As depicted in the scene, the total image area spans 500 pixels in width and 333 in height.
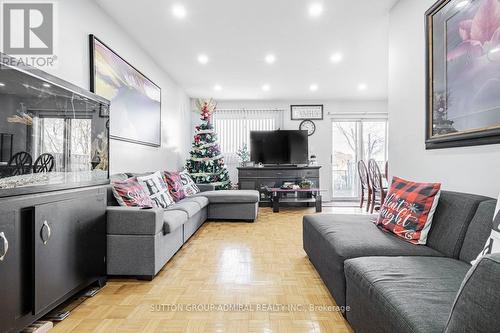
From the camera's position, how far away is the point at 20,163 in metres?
1.48

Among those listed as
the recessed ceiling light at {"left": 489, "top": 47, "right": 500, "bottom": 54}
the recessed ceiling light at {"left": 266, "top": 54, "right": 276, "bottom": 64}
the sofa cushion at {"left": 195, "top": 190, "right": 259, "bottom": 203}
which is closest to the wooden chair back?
the sofa cushion at {"left": 195, "top": 190, "right": 259, "bottom": 203}

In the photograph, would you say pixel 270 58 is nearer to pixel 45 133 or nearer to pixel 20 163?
pixel 45 133

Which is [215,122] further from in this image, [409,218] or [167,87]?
[409,218]

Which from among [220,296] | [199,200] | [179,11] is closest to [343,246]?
[220,296]

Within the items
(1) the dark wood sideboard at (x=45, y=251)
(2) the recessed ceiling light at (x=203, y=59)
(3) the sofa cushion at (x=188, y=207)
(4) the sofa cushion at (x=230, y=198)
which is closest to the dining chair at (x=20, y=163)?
(1) the dark wood sideboard at (x=45, y=251)

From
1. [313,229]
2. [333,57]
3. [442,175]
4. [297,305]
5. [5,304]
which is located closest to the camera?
[5,304]

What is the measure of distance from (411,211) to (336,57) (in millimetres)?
3159

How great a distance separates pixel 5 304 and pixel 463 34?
3.09 m

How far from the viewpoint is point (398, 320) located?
1.00 meters

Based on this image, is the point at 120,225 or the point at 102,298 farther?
the point at 120,225

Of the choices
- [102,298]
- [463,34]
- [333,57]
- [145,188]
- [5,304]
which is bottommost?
[102,298]

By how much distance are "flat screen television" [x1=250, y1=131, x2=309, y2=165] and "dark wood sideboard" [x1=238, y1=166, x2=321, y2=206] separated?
0.27 metres

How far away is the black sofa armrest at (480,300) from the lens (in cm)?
63

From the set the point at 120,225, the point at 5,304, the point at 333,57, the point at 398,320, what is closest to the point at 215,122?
the point at 333,57
